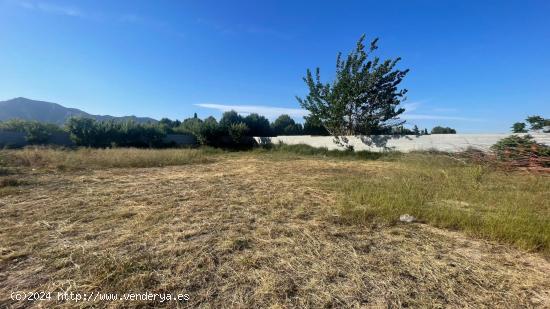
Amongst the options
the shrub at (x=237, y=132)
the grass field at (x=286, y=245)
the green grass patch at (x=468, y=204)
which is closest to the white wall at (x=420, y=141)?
the green grass patch at (x=468, y=204)

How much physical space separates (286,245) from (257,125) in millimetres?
27368

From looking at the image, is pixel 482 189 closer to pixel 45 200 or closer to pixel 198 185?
pixel 198 185


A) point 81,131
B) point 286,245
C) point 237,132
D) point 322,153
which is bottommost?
point 286,245

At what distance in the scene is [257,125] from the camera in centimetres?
2980

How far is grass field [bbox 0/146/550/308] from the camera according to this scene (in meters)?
1.98

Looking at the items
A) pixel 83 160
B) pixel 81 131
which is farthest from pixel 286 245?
pixel 81 131

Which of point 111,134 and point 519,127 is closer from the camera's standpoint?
point 519,127

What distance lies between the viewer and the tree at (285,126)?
32.3m

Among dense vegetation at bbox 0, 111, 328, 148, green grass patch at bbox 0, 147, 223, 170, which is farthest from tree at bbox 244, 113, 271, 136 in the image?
green grass patch at bbox 0, 147, 223, 170

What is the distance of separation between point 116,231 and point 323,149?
13.9 meters

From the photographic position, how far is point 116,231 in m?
3.11

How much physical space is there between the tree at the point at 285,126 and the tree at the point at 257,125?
4.93 feet

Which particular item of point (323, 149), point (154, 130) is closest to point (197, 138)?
point (154, 130)

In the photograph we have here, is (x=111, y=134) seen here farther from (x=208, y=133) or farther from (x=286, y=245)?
(x=286, y=245)
